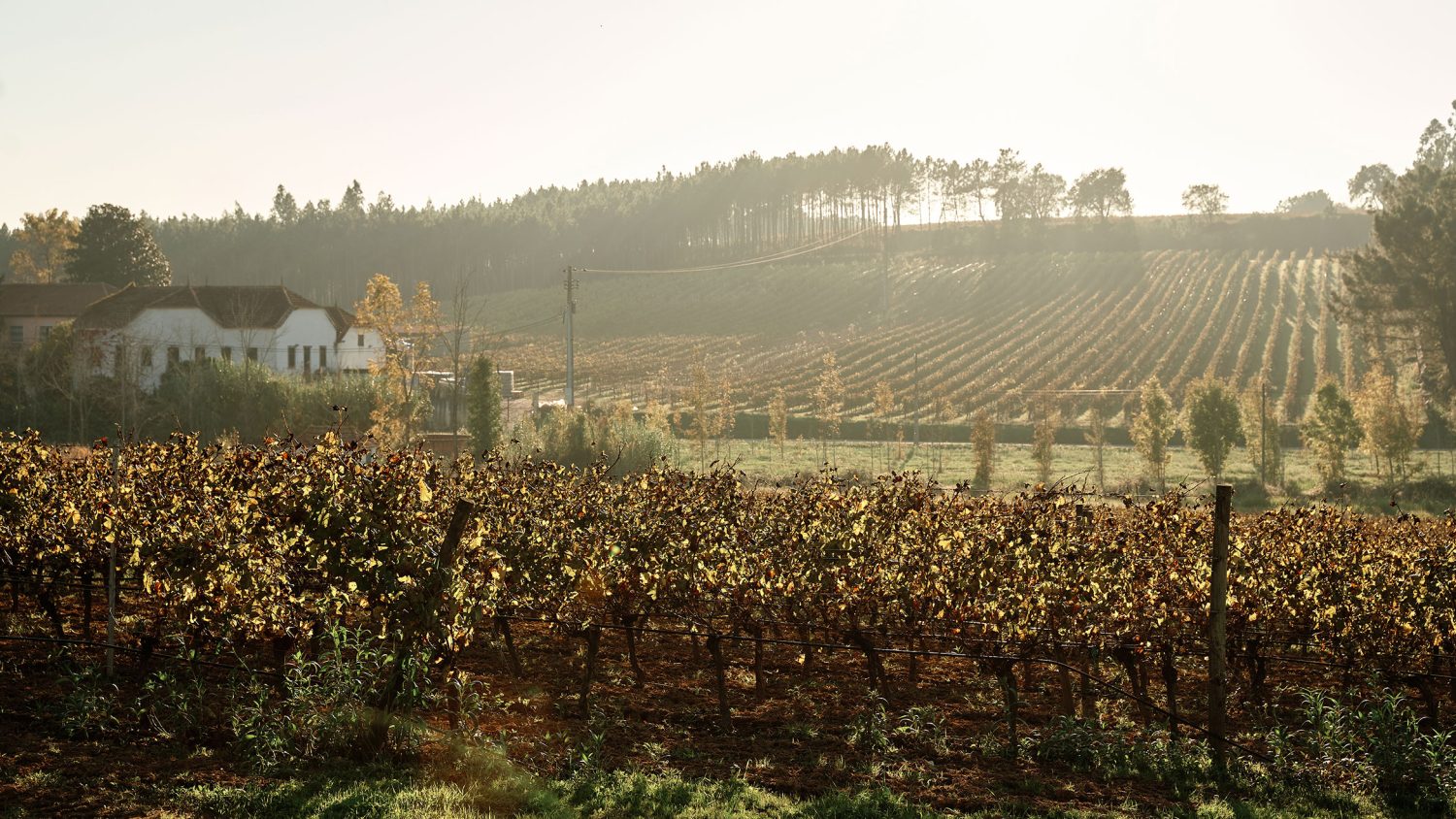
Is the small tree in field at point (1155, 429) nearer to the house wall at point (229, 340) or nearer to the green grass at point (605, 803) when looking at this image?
the green grass at point (605, 803)

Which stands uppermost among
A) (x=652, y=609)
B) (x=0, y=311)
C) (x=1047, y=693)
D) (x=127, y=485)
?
(x=0, y=311)

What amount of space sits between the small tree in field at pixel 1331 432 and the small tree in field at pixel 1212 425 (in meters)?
2.53

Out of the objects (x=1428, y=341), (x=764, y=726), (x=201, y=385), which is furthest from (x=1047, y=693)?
(x=1428, y=341)

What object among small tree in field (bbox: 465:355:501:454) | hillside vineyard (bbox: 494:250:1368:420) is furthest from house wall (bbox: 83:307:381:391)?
small tree in field (bbox: 465:355:501:454)

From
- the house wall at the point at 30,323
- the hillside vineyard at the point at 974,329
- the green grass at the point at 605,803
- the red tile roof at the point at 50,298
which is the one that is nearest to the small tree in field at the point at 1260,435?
the hillside vineyard at the point at 974,329

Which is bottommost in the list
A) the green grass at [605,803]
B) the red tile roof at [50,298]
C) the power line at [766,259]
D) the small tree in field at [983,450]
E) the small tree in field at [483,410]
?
the green grass at [605,803]

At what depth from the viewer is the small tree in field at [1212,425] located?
132 ft

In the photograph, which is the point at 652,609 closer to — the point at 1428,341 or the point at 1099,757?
the point at 1099,757

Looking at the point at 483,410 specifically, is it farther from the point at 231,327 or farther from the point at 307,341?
the point at 231,327

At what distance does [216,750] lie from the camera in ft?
30.2

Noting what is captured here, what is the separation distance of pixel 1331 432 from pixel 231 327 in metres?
44.4

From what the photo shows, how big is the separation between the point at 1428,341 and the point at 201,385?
154 feet

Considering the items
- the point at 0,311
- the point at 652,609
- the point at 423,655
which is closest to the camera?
the point at 423,655

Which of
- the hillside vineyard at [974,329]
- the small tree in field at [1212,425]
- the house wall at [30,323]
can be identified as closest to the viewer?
the small tree in field at [1212,425]
